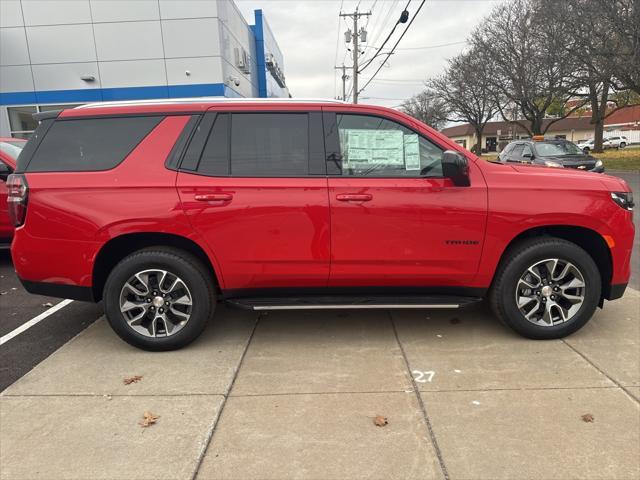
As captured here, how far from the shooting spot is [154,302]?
3740 mm

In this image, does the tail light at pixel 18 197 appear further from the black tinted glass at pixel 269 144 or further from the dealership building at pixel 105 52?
the dealership building at pixel 105 52

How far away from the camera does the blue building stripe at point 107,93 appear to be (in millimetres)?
19234

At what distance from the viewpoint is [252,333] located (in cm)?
421

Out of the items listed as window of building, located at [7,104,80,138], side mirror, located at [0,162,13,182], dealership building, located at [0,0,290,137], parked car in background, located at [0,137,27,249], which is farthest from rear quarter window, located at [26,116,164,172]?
window of building, located at [7,104,80,138]

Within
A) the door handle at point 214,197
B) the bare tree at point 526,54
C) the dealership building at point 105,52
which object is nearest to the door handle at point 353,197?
the door handle at point 214,197

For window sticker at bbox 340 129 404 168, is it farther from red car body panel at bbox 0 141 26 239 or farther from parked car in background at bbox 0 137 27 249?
red car body panel at bbox 0 141 26 239

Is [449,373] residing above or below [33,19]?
below

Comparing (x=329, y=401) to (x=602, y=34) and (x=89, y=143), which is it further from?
(x=602, y=34)

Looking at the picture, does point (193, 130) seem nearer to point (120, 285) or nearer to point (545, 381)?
point (120, 285)

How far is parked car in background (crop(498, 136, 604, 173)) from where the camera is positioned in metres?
14.9

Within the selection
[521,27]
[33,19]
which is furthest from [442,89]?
[33,19]

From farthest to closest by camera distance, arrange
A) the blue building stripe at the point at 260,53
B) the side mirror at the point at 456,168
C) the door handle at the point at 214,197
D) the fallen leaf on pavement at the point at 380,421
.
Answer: the blue building stripe at the point at 260,53, the door handle at the point at 214,197, the side mirror at the point at 456,168, the fallen leaf on pavement at the point at 380,421

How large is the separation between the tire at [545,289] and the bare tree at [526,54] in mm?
23012

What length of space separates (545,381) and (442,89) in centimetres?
4766
